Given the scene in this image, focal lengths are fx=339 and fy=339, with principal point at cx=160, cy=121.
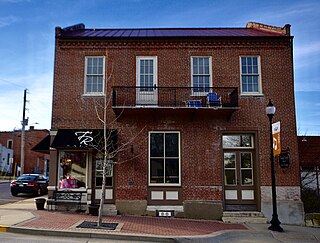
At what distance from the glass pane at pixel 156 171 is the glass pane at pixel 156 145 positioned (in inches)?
12.2

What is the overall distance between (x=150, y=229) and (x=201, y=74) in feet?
24.8

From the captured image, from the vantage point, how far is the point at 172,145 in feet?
49.8

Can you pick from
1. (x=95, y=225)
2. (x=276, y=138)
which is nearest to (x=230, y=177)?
(x=276, y=138)

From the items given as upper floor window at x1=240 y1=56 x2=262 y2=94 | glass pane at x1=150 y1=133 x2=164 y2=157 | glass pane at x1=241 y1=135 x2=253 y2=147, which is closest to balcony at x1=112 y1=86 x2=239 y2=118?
upper floor window at x1=240 y1=56 x2=262 y2=94

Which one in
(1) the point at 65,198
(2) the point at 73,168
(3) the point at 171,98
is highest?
(3) the point at 171,98


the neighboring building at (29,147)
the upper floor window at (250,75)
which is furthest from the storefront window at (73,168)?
the neighboring building at (29,147)

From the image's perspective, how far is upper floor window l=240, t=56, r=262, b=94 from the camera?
51.2ft

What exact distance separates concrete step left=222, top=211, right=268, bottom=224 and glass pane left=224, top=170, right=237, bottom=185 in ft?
4.51

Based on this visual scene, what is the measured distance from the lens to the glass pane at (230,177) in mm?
15094

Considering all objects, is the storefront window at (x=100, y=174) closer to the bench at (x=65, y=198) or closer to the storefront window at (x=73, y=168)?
the storefront window at (x=73, y=168)

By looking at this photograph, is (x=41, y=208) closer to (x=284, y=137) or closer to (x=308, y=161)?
(x=284, y=137)

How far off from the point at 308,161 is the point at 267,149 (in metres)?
11.3

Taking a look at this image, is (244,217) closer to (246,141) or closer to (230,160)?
(230,160)

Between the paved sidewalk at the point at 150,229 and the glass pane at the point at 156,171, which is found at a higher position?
the glass pane at the point at 156,171
